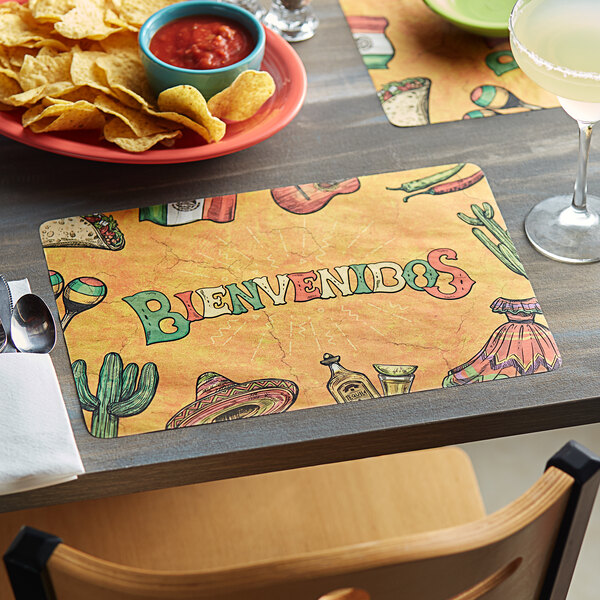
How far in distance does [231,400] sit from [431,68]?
0.63 meters

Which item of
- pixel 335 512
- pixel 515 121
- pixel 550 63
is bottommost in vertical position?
pixel 335 512

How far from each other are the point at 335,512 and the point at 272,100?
1.85 feet

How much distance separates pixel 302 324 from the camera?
863 millimetres

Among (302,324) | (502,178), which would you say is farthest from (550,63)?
(302,324)

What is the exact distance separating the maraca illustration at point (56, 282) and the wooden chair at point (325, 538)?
0.29 metres

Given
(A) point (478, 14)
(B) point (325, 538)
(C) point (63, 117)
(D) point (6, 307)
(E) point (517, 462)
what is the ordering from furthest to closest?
(E) point (517, 462)
(A) point (478, 14)
(B) point (325, 538)
(C) point (63, 117)
(D) point (6, 307)

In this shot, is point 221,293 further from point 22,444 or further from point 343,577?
point 343,577

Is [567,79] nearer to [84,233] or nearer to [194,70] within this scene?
[194,70]

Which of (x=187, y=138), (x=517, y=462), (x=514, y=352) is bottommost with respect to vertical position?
(x=517, y=462)

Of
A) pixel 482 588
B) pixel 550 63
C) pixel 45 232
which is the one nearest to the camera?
pixel 482 588

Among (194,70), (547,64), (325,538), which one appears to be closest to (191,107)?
(194,70)

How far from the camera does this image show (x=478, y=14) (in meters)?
1.21

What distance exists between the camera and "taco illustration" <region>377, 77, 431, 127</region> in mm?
1096

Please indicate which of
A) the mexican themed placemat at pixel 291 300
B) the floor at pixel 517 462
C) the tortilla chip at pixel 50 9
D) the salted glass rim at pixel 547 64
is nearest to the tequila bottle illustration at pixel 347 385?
the mexican themed placemat at pixel 291 300
